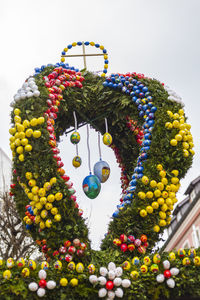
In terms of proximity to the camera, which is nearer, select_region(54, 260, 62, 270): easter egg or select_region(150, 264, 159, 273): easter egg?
select_region(54, 260, 62, 270): easter egg

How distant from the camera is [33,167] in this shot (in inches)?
173

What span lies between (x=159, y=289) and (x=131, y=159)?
2.32 meters

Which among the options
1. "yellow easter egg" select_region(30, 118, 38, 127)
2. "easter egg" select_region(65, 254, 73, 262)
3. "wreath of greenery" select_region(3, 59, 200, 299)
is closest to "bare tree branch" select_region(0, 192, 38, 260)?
"wreath of greenery" select_region(3, 59, 200, 299)

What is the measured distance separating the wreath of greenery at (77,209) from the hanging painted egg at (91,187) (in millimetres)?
489

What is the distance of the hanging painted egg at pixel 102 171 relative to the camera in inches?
209

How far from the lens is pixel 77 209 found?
4.37 m

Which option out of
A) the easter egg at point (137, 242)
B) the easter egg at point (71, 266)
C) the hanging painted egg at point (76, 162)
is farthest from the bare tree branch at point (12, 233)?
the easter egg at point (71, 266)

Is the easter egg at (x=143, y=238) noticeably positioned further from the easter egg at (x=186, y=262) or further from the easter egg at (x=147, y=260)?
the easter egg at (x=186, y=262)

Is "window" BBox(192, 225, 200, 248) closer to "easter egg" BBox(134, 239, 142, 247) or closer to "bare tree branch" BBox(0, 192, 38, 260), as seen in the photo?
"bare tree branch" BBox(0, 192, 38, 260)

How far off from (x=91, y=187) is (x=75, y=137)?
2.58 ft

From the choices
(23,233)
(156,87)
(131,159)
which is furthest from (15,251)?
(156,87)

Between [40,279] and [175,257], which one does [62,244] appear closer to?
[40,279]

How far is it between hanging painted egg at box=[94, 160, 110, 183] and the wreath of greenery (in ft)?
2.43

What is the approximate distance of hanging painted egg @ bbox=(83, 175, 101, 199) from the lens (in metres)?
5.00
